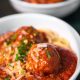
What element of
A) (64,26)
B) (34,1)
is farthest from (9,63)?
(34,1)

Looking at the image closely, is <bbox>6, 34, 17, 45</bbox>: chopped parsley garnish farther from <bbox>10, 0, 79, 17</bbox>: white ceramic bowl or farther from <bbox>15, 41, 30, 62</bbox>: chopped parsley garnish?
<bbox>10, 0, 79, 17</bbox>: white ceramic bowl

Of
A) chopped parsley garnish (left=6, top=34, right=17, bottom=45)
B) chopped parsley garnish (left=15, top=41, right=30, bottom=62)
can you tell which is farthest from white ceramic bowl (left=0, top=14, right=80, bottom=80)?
chopped parsley garnish (left=15, top=41, right=30, bottom=62)

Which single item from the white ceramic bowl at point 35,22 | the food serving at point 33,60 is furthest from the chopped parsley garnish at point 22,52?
the white ceramic bowl at point 35,22

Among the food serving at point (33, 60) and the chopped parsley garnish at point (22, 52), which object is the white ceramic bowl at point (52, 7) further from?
the chopped parsley garnish at point (22, 52)

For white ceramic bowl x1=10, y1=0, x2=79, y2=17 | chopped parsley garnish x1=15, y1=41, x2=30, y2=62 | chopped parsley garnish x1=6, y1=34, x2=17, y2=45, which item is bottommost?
chopped parsley garnish x1=15, y1=41, x2=30, y2=62

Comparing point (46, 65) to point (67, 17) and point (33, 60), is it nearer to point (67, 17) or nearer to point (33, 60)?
point (33, 60)

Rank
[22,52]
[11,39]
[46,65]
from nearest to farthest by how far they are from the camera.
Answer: [46,65], [22,52], [11,39]

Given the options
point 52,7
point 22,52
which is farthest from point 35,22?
point 22,52
